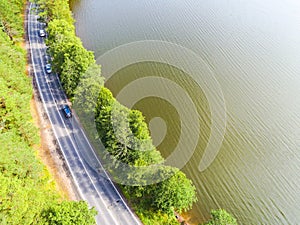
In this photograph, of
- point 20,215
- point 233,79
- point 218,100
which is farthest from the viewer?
point 233,79

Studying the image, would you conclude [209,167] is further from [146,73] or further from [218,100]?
[146,73]

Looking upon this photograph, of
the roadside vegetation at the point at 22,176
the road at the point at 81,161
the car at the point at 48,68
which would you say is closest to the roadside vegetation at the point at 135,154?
the road at the point at 81,161

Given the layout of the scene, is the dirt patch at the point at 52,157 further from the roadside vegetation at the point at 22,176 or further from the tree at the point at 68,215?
the tree at the point at 68,215

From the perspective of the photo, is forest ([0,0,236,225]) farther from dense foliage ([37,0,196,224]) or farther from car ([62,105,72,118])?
car ([62,105,72,118])

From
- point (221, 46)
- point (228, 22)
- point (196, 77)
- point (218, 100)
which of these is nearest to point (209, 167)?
point (218, 100)

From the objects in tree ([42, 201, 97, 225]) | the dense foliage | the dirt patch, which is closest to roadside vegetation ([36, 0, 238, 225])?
the dense foliage

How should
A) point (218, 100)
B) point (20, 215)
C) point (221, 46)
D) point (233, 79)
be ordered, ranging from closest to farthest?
point (20, 215)
point (218, 100)
point (233, 79)
point (221, 46)
